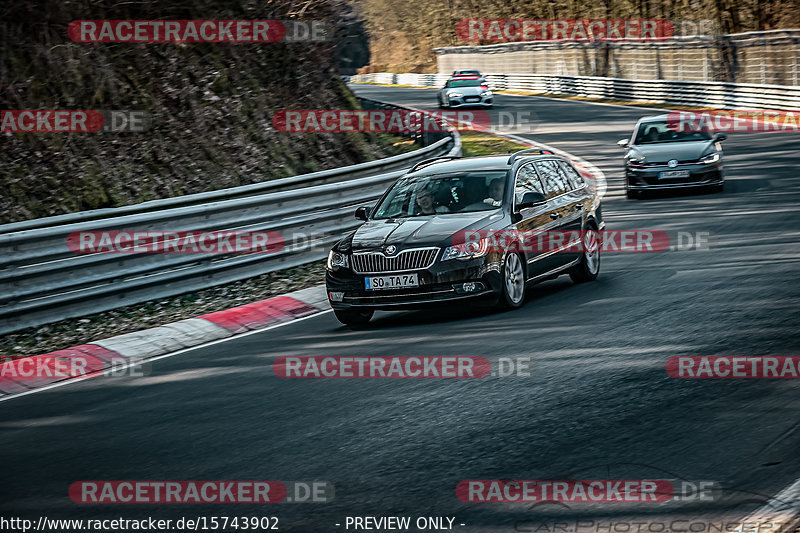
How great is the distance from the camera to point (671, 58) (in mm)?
52312

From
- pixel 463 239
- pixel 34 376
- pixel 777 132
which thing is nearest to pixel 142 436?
pixel 34 376

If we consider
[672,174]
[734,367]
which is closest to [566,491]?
[734,367]

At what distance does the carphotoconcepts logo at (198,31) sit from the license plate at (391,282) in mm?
9625

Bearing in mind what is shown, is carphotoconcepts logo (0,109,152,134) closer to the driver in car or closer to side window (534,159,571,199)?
the driver in car

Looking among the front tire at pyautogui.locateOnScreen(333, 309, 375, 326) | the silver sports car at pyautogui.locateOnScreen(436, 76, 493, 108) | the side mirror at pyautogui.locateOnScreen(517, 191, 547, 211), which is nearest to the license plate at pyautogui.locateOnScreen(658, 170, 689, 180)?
the side mirror at pyautogui.locateOnScreen(517, 191, 547, 211)

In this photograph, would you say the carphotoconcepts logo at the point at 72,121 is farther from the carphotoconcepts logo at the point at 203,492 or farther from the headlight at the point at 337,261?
the carphotoconcepts logo at the point at 203,492

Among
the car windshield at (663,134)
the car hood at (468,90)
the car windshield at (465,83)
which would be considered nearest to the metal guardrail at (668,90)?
the car windshield at (465,83)

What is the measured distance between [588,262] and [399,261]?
3.04 meters

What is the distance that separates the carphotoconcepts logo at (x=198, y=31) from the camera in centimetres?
1809

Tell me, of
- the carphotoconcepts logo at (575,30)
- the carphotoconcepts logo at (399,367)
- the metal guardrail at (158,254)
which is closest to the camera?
the carphotoconcepts logo at (399,367)

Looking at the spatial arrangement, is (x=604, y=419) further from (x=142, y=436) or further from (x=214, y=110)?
(x=214, y=110)

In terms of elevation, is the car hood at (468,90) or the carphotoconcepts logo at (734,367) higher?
the car hood at (468,90)

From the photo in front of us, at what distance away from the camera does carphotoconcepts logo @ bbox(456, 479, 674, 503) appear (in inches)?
207

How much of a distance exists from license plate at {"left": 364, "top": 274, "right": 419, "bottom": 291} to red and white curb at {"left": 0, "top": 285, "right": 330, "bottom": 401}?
1.42 metres
